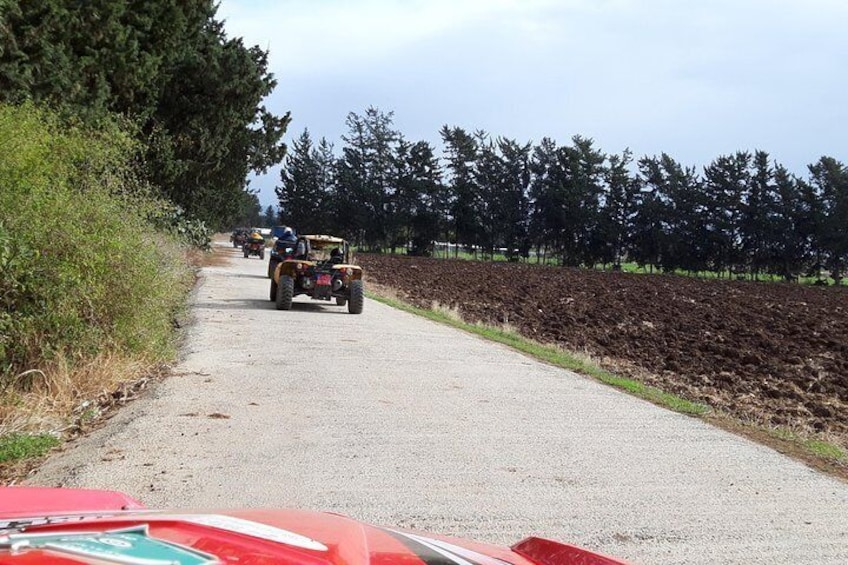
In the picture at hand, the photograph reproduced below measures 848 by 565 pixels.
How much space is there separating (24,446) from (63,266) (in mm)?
2404

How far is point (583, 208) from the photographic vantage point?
87.9 m

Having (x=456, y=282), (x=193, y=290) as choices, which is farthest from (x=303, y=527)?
(x=456, y=282)

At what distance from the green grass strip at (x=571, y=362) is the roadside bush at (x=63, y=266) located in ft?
20.5

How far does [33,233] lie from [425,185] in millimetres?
85579

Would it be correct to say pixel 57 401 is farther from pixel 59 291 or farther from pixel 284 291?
pixel 284 291

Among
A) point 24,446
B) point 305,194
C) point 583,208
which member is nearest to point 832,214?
→ point 583,208

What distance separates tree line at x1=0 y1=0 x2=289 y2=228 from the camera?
15.7 metres

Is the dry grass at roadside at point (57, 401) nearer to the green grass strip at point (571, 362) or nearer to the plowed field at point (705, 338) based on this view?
the green grass strip at point (571, 362)

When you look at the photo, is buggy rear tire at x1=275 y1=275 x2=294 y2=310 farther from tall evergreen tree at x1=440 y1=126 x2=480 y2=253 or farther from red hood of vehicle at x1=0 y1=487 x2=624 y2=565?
tall evergreen tree at x1=440 y1=126 x2=480 y2=253

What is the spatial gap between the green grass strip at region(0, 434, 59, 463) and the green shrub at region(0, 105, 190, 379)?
4.56ft

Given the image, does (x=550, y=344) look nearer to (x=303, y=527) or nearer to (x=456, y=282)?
A: (x=303, y=527)

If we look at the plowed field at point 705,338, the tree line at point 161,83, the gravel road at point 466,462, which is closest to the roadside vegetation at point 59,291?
the gravel road at point 466,462

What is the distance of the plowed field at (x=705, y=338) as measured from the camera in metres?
11.6

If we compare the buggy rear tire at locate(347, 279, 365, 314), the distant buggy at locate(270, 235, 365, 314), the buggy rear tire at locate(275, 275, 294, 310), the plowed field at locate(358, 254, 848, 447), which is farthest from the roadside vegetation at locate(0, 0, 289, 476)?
the plowed field at locate(358, 254, 848, 447)
